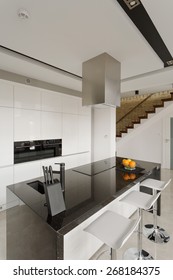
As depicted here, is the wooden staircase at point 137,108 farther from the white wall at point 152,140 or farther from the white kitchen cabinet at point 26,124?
the white kitchen cabinet at point 26,124

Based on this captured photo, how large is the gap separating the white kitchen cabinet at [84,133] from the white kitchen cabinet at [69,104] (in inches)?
10.2

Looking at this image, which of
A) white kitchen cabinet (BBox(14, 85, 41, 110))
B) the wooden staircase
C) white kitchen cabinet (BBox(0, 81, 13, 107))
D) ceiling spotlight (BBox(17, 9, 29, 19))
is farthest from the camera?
the wooden staircase

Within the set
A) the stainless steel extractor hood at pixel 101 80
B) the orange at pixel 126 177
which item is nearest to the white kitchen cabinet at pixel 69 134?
the stainless steel extractor hood at pixel 101 80

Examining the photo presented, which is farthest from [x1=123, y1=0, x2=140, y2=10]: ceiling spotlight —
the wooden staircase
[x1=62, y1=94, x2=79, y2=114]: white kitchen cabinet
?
the wooden staircase

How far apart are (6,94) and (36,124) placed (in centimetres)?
71

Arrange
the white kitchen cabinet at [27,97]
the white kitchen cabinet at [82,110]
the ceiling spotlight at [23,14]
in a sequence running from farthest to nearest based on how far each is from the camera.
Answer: the white kitchen cabinet at [82,110], the white kitchen cabinet at [27,97], the ceiling spotlight at [23,14]

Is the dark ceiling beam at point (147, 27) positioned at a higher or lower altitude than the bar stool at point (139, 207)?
higher

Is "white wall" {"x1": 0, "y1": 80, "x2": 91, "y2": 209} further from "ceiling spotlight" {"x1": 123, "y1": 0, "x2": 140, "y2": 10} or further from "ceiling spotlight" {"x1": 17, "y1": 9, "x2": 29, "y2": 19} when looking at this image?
"ceiling spotlight" {"x1": 123, "y1": 0, "x2": 140, "y2": 10}

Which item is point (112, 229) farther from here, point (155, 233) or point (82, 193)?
point (155, 233)

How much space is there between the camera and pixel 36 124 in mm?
2908

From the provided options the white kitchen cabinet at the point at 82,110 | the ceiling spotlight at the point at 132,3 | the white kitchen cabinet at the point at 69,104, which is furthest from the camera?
the white kitchen cabinet at the point at 82,110

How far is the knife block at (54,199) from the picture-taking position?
1015 mm

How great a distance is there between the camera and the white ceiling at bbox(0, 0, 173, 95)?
1.23 m

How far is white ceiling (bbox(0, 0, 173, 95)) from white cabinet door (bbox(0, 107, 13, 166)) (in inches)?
30.1
